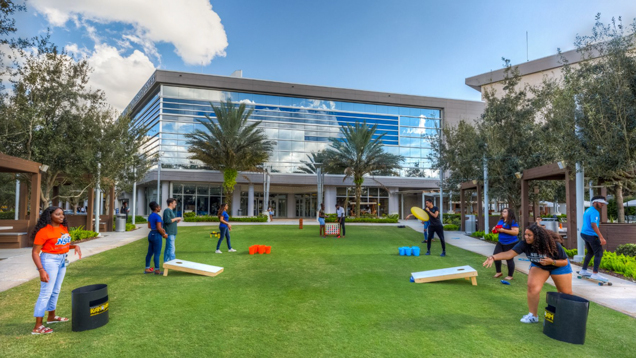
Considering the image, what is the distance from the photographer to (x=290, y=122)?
3975cm

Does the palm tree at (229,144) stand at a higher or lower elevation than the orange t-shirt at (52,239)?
higher

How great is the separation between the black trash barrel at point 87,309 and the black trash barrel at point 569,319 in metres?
5.78

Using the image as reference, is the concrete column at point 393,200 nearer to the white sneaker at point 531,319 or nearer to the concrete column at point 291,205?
the concrete column at point 291,205

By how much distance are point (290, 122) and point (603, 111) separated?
107 feet

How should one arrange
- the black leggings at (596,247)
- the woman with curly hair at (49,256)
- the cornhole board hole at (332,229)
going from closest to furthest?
the woman with curly hair at (49,256)
the black leggings at (596,247)
the cornhole board hole at (332,229)

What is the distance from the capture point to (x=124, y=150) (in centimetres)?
1809

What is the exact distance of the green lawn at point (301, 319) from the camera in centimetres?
426

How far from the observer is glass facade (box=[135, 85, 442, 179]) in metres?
36.4

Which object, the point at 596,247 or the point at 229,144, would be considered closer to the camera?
the point at 596,247

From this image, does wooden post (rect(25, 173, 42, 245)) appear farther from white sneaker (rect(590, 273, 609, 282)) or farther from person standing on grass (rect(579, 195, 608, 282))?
white sneaker (rect(590, 273, 609, 282))

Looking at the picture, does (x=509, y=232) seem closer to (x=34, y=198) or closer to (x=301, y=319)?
(x=301, y=319)

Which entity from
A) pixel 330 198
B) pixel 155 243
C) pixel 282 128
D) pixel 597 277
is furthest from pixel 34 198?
pixel 330 198

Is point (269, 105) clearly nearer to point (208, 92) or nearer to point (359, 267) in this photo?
point (208, 92)

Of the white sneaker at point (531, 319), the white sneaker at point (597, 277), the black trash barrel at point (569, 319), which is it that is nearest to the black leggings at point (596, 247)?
the white sneaker at point (597, 277)
